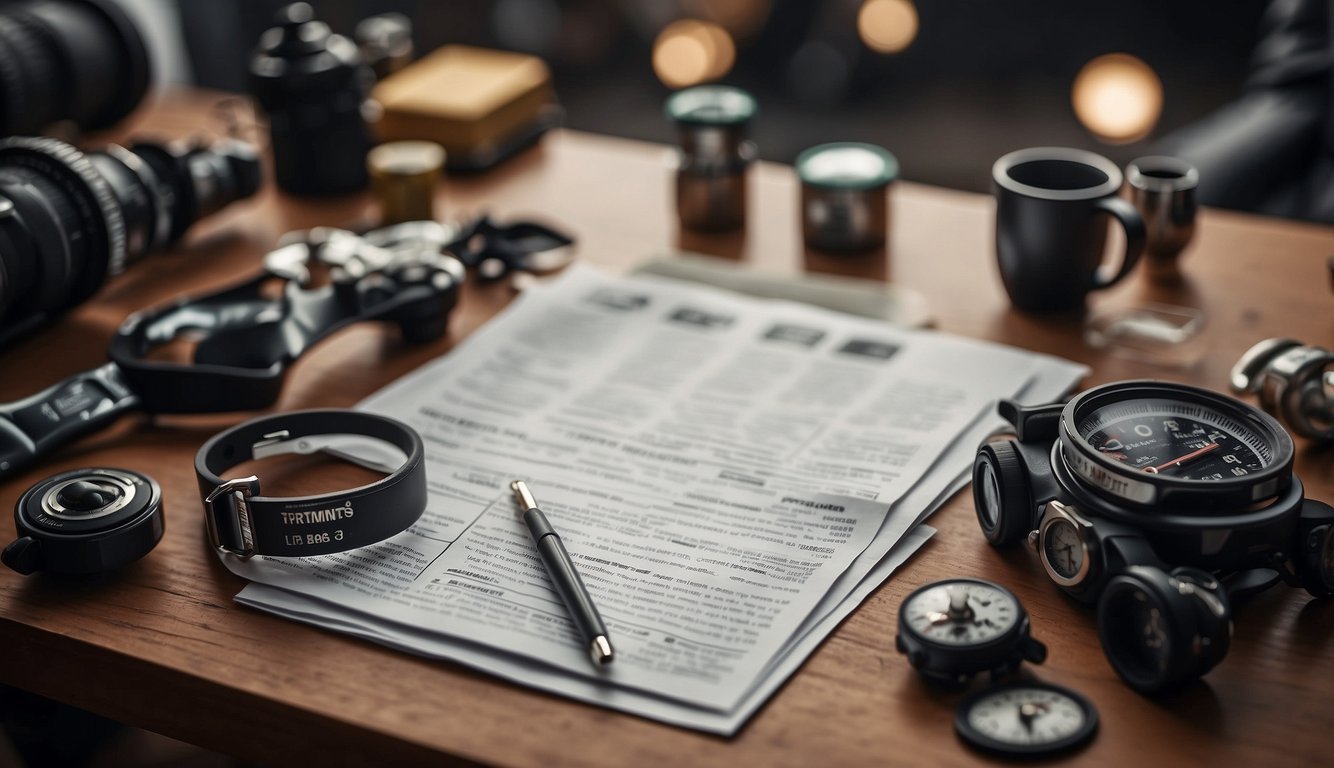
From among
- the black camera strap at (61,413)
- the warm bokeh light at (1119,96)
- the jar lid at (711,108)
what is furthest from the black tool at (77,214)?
the warm bokeh light at (1119,96)

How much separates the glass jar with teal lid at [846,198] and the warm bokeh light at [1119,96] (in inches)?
63.9

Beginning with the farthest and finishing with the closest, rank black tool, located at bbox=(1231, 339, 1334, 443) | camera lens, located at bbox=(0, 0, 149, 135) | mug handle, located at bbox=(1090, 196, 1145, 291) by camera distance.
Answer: camera lens, located at bbox=(0, 0, 149, 135) < mug handle, located at bbox=(1090, 196, 1145, 291) < black tool, located at bbox=(1231, 339, 1334, 443)

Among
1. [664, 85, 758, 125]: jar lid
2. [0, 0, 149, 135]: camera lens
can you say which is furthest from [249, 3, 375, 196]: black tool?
[664, 85, 758, 125]: jar lid

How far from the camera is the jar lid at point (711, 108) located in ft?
3.92

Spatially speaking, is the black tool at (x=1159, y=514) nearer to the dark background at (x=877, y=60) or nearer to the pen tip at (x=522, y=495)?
the pen tip at (x=522, y=495)

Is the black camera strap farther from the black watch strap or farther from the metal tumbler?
the metal tumbler

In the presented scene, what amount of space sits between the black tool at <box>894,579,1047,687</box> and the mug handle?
426 mm

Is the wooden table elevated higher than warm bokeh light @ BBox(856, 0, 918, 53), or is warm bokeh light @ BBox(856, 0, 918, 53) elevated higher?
the wooden table

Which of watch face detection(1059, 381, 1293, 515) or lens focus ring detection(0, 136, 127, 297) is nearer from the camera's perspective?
watch face detection(1059, 381, 1293, 515)

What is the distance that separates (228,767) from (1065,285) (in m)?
1.04

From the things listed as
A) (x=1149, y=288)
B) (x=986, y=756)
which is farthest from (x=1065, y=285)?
(x=986, y=756)

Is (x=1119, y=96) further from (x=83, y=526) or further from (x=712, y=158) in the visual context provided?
(x=83, y=526)

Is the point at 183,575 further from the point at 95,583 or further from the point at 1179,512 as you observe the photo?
the point at 1179,512

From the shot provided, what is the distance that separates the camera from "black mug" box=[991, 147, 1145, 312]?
100 centimetres
